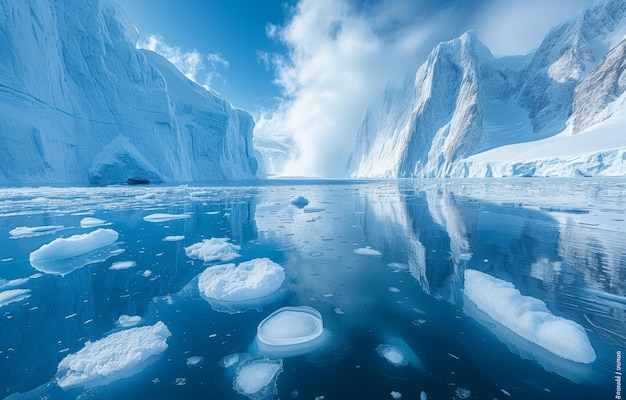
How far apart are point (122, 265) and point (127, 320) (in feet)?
8.84

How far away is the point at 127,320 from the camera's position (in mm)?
3795

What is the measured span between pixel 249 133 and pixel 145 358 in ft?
219

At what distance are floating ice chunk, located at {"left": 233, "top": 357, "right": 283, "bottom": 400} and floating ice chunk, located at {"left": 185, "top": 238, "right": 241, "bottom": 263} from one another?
12.4 ft

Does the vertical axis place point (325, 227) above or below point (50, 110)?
below

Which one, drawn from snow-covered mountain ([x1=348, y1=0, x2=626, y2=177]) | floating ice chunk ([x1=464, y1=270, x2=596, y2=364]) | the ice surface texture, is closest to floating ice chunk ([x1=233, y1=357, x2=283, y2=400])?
the ice surface texture

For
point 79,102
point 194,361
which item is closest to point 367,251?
point 194,361

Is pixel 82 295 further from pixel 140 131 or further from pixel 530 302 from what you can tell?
pixel 140 131

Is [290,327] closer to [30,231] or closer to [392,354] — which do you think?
[392,354]

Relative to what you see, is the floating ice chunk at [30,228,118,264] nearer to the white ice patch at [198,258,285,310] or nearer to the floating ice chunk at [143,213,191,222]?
the white ice patch at [198,258,285,310]

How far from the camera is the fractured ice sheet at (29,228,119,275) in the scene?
19.3 feet

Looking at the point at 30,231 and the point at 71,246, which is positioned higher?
the point at 71,246

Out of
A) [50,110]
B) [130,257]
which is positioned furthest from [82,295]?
[50,110]

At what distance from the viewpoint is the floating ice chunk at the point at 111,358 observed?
2.71 m

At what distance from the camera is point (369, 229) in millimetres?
9773
